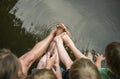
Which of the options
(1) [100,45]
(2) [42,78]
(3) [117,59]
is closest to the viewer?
(2) [42,78]

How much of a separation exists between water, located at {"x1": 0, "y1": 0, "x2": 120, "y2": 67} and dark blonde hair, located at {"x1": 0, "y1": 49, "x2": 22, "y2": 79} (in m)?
0.79

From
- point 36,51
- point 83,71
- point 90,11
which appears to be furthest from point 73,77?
point 90,11

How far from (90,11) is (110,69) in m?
0.83

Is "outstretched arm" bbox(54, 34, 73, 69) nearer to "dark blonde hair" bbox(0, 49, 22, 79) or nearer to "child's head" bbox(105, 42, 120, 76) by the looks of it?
"child's head" bbox(105, 42, 120, 76)

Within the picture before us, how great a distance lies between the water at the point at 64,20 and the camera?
1607 millimetres

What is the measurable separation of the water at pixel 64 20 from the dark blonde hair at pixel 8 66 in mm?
793

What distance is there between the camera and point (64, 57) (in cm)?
118

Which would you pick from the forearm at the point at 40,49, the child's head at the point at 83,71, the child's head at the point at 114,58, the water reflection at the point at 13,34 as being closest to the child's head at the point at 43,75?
the child's head at the point at 83,71

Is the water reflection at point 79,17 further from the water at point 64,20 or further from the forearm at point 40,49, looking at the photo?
the forearm at point 40,49

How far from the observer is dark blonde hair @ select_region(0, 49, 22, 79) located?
73 cm

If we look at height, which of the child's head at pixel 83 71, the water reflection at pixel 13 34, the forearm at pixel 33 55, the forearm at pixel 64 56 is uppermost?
the water reflection at pixel 13 34

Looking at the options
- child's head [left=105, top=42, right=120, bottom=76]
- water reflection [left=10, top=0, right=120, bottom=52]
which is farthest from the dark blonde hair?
water reflection [left=10, top=0, right=120, bottom=52]

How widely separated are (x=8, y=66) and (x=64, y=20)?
1001 mm

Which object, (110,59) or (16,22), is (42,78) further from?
(16,22)
